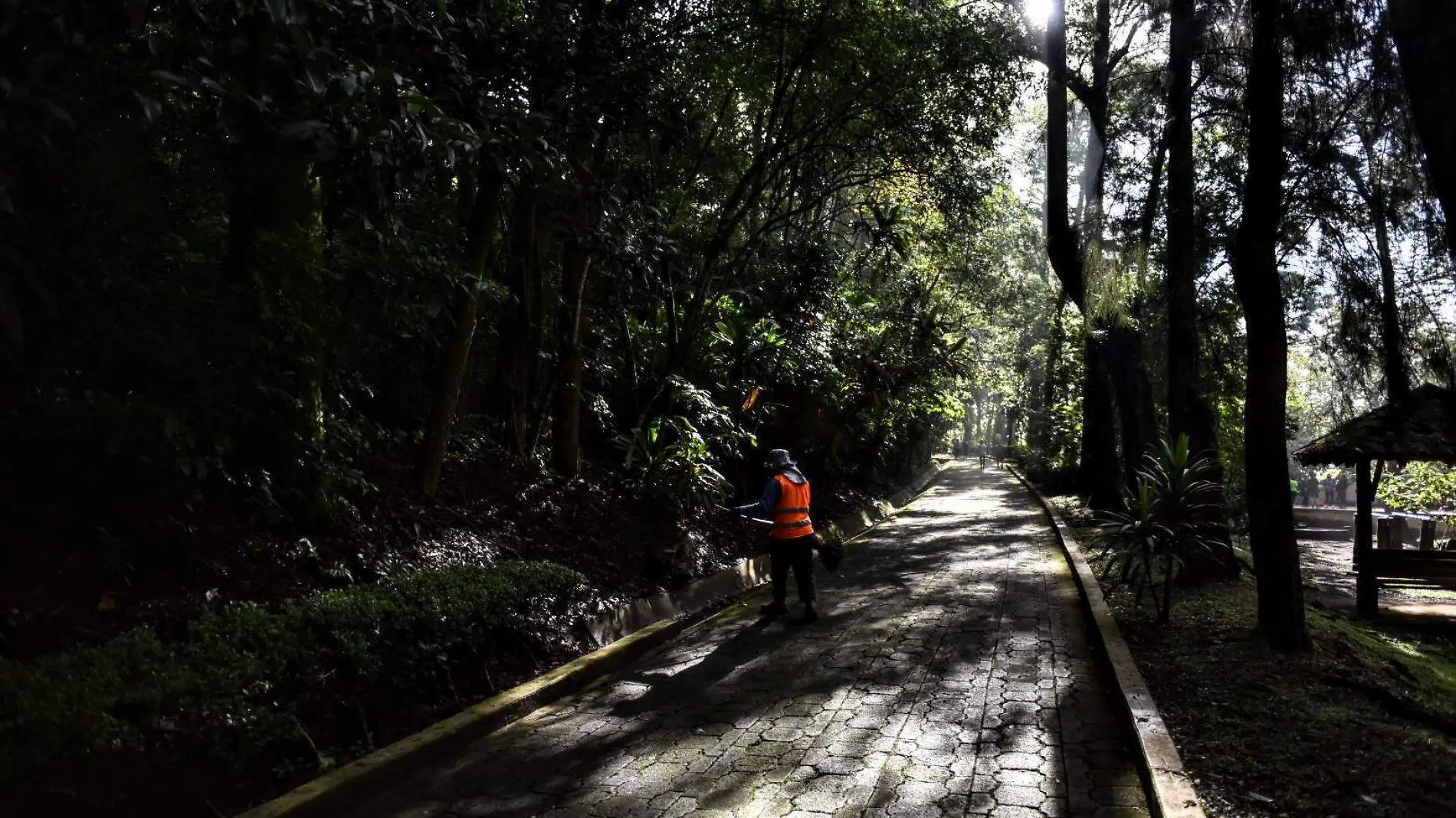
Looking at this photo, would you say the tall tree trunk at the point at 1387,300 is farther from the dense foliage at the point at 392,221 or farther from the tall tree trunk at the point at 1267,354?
the dense foliage at the point at 392,221

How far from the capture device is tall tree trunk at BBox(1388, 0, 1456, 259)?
20.1 ft

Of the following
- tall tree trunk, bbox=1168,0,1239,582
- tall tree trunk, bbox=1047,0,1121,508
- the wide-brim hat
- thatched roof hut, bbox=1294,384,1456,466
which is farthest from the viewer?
tall tree trunk, bbox=1047,0,1121,508

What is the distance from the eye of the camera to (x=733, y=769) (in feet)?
17.8

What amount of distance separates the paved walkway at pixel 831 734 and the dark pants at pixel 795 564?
1.09 ft

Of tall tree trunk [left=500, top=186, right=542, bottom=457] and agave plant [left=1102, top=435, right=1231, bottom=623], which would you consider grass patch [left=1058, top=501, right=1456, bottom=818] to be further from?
tall tree trunk [left=500, top=186, right=542, bottom=457]

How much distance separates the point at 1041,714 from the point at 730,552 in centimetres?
760

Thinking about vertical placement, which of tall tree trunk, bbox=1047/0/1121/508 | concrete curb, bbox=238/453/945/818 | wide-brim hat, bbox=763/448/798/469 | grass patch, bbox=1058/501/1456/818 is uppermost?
tall tree trunk, bbox=1047/0/1121/508

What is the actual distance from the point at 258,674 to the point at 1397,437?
13.1 metres

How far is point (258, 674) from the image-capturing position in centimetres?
512

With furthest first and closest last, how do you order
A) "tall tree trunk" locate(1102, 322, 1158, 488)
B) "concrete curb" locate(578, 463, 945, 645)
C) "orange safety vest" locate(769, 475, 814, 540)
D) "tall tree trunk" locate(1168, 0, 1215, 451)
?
1. "tall tree trunk" locate(1102, 322, 1158, 488)
2. "tall tree trunk" locate(1168, 0, 1215, 451)
3. "orange safety vest" locate(769, 475, 814, 540)
4. "concrete curb" locate(578, 463, 945, 645)

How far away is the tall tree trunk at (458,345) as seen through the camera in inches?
351

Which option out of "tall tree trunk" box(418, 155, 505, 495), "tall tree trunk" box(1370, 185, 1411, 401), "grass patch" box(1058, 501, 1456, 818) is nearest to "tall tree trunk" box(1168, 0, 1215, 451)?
"tall tree trunk" box(1370, 185, 1411, 401)

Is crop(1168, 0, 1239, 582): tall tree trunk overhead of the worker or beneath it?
overhead

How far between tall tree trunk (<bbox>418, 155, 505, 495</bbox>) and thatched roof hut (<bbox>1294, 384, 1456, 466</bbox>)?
9.86 metres
